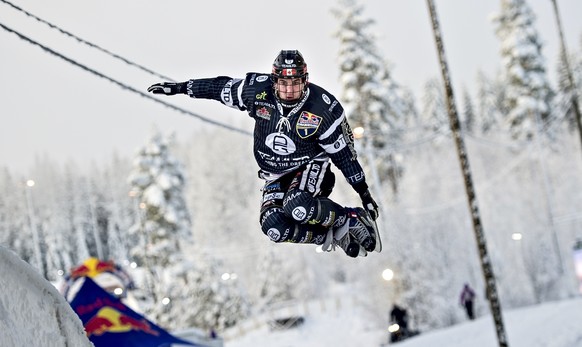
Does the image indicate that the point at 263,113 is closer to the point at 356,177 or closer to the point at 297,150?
the point at 297,150

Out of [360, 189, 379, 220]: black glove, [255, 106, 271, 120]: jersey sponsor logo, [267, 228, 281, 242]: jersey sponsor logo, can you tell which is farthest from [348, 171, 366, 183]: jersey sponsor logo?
[255, 106, 271, 120]: jersey sponsor logo

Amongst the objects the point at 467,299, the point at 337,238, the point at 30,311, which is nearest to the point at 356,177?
the point at 337,238

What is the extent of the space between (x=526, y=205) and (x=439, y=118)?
4348 cm

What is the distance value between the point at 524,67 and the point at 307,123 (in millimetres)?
48762

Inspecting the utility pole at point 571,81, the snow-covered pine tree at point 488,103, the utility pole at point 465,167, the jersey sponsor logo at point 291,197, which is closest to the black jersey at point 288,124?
the jersey sponsor logo at point 291,197

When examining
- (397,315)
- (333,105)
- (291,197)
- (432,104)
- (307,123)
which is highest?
(432,104)

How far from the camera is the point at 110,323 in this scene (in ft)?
44.8

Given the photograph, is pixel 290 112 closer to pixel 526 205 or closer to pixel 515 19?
pixel 526 205

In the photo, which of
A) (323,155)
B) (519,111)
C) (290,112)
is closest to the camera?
(290,112)

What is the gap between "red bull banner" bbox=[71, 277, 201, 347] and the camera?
531 inches

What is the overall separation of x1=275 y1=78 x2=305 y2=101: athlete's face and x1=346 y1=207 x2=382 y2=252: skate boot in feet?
4.55

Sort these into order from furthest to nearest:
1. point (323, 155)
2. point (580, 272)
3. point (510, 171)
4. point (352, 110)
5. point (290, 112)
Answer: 1. point (510, 171)
2. point (352, 110)
3. point (580, 272)
4. point (323, 155)
5. point (290, 112)

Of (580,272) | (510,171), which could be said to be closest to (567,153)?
(510,171)

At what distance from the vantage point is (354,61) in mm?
42094
